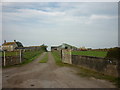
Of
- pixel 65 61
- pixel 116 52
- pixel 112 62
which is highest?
pixel 116 52

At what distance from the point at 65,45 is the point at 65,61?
27.7 m

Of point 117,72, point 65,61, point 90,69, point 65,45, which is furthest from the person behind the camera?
point 65,45

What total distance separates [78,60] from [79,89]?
7961 millimetres

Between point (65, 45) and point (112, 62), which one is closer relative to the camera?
point (112, 62)

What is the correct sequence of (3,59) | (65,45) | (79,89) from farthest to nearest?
(65,45) → (3,59) → (79,89)

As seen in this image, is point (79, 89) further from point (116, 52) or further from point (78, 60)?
point (78, 60)

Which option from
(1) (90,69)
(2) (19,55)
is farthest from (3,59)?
(1) (90,69)

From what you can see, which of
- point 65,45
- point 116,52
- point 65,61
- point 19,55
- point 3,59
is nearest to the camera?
point 116,52

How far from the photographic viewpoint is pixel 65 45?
44750 mm

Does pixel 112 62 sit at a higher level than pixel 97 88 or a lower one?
higher

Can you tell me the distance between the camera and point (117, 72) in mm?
7992

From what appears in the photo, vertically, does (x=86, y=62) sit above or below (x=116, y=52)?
below

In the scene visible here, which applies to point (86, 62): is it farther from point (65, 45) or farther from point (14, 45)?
point (14, 45)

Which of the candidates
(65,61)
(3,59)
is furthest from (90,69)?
(3,59)
